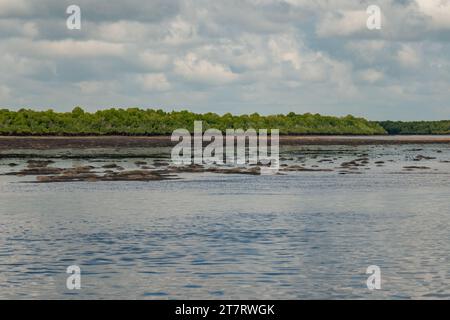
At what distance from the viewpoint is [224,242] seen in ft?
78.1

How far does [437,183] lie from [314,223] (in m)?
21.5

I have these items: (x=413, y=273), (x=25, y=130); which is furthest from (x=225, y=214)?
(x=25, y=130)

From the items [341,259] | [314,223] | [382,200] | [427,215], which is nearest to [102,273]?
[341,259]

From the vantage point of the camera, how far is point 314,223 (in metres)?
28.2

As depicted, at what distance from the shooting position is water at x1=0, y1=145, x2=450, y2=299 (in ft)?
58.1

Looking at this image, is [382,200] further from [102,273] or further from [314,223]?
[102,273]

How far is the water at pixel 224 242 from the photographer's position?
1772 centimetres

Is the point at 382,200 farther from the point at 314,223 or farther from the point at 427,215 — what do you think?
the point at 314,223

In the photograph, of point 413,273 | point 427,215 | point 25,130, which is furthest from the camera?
point 25,130

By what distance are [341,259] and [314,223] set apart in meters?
7.37
